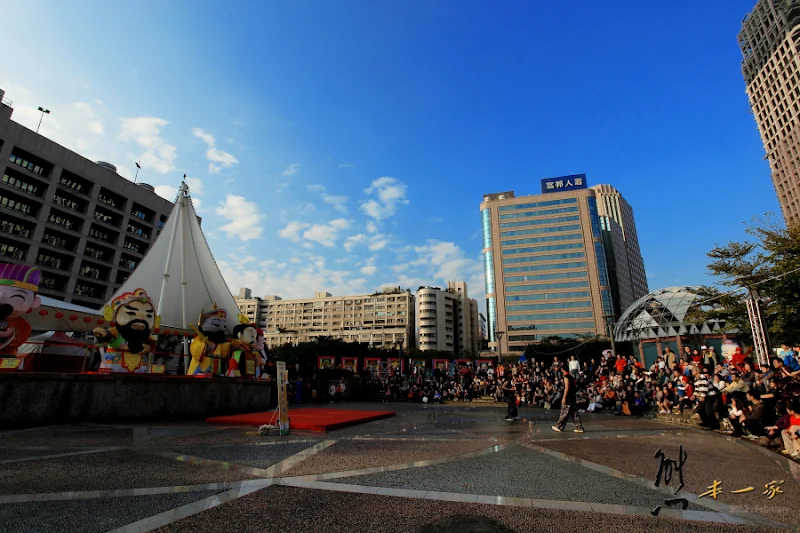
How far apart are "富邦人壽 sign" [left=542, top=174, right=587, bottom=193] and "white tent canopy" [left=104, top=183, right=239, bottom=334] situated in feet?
319

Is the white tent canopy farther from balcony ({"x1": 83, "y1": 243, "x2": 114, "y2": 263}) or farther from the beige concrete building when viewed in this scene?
the beige concrete building

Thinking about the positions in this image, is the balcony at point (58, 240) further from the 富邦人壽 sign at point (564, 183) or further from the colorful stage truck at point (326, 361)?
the 富邦人壽 sign at point (564, 183)

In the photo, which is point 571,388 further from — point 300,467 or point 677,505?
point 300,467

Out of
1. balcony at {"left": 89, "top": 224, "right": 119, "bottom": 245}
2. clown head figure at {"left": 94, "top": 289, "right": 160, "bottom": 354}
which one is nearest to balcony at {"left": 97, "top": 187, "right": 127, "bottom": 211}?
balcony at {"left": 89, "top": 224, "right": 119, "bottom": 245}

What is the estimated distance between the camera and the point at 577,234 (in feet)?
317

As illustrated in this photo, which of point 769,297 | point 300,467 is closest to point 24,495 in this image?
point 300,467

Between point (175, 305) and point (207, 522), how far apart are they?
71.0 ft

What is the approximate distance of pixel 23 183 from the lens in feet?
138

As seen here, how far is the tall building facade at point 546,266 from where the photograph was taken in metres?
92.9

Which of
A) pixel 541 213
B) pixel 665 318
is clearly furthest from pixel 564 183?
pixel 665 318

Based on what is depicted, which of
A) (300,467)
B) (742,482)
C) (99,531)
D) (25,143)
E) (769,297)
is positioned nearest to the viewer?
(99,531)

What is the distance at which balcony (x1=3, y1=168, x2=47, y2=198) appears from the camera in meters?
40.5

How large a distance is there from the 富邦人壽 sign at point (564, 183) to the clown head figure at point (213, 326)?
3985 inches

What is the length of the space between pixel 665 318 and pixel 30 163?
2758 inches
